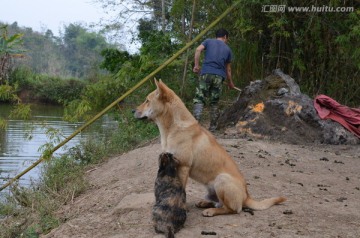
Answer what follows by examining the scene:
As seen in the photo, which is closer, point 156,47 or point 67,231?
point 67,231

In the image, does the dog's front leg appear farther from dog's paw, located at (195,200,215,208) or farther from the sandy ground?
dog's paw, located at (195,200,215,208)

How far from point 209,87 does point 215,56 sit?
713 mm

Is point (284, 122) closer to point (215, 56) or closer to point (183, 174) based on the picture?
point (215, 56)

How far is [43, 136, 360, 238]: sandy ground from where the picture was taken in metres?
5.45

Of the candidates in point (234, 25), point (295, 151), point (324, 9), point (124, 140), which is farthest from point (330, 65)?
point (124, 140)

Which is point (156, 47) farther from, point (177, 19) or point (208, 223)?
point (208, 223)

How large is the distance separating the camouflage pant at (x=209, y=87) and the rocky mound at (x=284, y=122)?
95 cm

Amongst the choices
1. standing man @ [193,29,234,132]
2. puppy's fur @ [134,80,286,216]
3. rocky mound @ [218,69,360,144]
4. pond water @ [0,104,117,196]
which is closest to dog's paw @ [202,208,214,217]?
puppy's fur @ [134,80,286,216]

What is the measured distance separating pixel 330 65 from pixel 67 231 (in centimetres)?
995

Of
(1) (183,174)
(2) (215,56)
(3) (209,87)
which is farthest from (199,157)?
(3) (209,87)

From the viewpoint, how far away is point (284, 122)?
11844mm

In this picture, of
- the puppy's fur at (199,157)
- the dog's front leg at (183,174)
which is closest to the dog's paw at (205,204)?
the puppy's fur at (199,157)

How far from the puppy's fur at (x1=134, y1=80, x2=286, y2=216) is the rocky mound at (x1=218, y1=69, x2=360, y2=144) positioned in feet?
18.8

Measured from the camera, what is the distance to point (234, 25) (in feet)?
44.3
